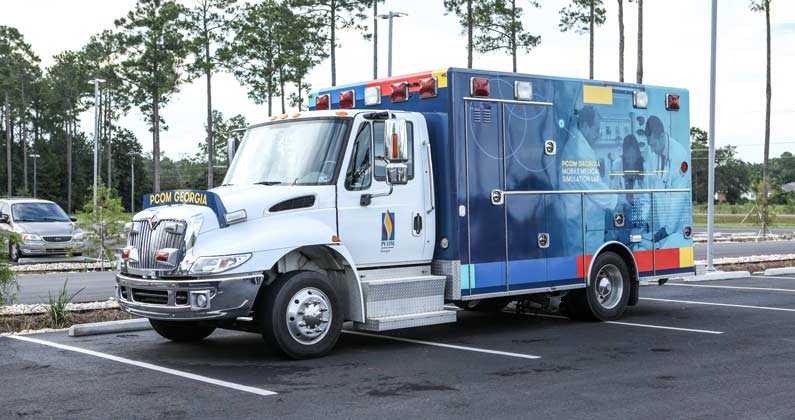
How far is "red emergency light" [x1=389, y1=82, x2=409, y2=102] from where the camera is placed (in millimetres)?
11422

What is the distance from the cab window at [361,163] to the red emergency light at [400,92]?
1.26 meters

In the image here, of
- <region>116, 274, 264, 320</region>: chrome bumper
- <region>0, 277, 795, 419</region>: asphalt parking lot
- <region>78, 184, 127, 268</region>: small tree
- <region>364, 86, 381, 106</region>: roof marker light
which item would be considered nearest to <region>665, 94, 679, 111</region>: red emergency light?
<region>0, 277, 795, 419</region>: asphalt parking lot

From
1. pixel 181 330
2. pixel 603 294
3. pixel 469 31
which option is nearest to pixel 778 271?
pixel 603 294

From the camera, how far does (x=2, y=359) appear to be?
9.98 meters

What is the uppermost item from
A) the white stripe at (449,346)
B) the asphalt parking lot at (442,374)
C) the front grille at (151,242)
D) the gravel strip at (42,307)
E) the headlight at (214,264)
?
the front grille at (151,242)

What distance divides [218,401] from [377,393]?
1359 mm

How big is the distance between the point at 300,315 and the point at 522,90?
13.8 ft

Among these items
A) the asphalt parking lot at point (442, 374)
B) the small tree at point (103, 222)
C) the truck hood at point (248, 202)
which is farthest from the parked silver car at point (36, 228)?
the truck hood at point (248, 202)

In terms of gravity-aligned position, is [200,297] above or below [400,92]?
below

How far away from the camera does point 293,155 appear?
1030 cm

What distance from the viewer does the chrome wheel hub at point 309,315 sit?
9586 mm

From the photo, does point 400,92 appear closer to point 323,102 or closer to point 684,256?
point 323,102

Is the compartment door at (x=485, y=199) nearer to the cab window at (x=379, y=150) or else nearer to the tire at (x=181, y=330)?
the cab window at (x=379, y=150)

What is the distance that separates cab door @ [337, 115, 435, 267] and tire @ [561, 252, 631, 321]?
276 cm
